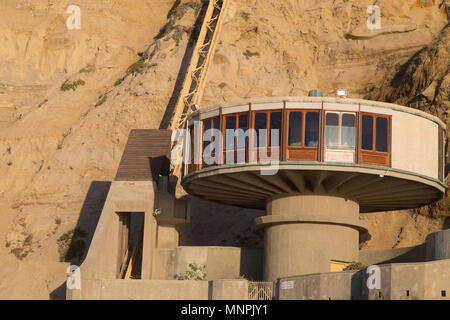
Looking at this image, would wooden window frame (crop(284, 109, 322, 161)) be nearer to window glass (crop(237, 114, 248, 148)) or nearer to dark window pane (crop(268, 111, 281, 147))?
dark window pane (crop(268, 111, 281, 147))

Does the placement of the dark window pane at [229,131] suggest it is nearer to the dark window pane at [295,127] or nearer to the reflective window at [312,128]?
the dark window pane at [295,127]

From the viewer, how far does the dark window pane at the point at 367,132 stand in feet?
134

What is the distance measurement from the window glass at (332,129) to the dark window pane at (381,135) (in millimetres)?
1983

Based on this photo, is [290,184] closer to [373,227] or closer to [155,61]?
[373,227]

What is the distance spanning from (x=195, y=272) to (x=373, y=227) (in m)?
15.4

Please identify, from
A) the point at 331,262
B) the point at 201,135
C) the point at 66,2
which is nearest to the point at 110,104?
the point at 66,2

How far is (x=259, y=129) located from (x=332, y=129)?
3546 millimetres

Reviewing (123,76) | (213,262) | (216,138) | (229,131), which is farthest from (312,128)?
(123,76)

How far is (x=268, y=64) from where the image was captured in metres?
70.4

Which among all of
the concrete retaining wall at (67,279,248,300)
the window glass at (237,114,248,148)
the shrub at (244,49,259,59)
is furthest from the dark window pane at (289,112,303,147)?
the shrub at (244,49,259,59)

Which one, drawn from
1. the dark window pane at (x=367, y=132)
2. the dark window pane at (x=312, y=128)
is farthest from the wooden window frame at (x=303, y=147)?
the dark window pane at (x=367, y=132)

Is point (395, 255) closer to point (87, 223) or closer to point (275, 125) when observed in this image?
point (275, 125)

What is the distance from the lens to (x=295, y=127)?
41.2 m
